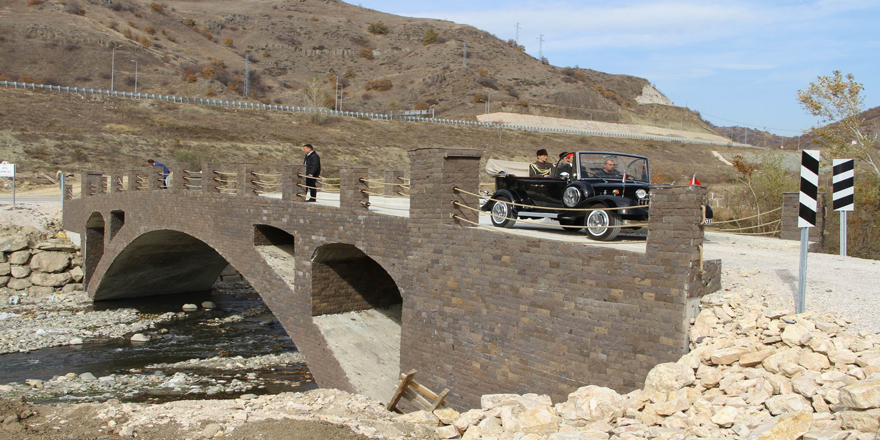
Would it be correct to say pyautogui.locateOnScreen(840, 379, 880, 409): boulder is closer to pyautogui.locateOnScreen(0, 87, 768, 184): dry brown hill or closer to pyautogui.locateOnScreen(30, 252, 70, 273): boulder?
pyautogui.locateOnScreen(30, 252, 70, 273): boulder

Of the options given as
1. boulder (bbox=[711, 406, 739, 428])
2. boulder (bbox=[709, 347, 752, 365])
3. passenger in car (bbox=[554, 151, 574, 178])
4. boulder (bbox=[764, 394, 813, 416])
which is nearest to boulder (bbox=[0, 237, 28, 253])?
passenger in car (bbox=[554, 151, 574, 178])

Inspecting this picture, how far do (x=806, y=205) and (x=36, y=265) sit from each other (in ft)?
81.9

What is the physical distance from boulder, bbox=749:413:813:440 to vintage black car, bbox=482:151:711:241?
4.38 metres

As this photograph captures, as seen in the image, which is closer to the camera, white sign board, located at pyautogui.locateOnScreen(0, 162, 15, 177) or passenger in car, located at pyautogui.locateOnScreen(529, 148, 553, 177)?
passenger in car, located at pyautogui.locateOnScreen(529, 148, 553, 177)

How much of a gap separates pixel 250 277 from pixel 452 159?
6853 mm

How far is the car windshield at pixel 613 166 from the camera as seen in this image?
39.4 ft

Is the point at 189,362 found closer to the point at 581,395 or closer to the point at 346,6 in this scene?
the point at 581,395

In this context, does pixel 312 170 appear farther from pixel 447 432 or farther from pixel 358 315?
pixel 447 432

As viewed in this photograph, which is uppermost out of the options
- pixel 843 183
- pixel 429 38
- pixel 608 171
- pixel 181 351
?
pixel 429 38

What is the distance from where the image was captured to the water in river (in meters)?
15.6

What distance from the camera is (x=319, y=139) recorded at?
56656 millimetres

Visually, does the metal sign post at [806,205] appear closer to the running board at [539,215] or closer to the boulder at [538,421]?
the boulder at [538,421]

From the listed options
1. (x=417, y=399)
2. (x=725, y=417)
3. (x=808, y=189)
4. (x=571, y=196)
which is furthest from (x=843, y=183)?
(x=417, y=399)

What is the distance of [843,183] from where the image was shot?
10664mm
